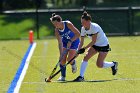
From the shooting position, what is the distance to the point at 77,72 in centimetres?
1502

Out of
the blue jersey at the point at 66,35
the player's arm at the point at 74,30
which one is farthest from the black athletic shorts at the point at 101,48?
the blue jersey at the point at 66,35

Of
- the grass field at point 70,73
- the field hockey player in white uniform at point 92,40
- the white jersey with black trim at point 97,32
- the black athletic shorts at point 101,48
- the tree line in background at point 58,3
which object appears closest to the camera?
the grass field at point 70,73

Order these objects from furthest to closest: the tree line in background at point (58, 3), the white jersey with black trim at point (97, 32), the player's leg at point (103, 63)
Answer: the tree line in background at point (58, 3) → the player's leg at point (103, 63) → the white jersey with black trim at point (97, 32)

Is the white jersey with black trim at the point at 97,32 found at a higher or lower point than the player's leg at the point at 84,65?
higher

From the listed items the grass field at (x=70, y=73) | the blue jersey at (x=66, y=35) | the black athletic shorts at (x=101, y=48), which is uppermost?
the blue jersey at (x=66, y=35)

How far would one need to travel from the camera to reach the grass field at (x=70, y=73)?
39.5ft

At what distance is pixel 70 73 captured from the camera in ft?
48.7

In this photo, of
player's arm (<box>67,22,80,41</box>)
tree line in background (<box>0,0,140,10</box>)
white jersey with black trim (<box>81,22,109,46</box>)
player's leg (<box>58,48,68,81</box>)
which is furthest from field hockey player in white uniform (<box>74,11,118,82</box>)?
tree line in background (<box>0,0,140,10</box>)

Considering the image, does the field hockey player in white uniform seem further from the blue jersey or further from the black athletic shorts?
the blue jersey

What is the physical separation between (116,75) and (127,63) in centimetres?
296

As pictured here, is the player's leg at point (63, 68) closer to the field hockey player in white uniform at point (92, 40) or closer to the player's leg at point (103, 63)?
the field hockey player in white uniform at point (92, 40)

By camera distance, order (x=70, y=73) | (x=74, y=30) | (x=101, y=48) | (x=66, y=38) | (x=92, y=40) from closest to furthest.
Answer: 1. (x=92, y=40)
2. (x=74, y=30)
3. (x=101, y=48)
4. (x=66, y=38)
5. (x=70, y=73)

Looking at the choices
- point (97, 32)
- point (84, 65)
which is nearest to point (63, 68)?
point (84, 65)

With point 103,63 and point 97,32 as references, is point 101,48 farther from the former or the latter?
point 97,32
